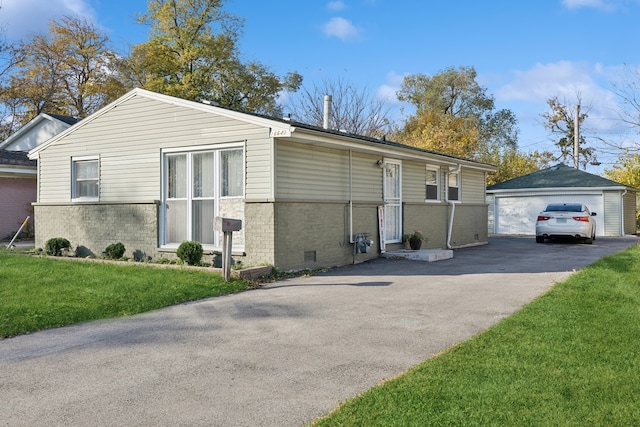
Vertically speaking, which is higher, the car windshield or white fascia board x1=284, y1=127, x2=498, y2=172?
white fascia board x1=284, y1=127, x2=498, y2=172

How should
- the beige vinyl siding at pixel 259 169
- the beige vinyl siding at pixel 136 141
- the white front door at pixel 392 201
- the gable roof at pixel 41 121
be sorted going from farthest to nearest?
the gable roof at pixel 41 121 → the white front door at pixel 392 201 → the beige vinyl siding at pixel 136 141 → the beige vinyl siding at pixel 259 169

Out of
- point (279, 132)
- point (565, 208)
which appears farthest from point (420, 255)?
point (565, 208)

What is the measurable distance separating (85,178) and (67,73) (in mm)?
25720

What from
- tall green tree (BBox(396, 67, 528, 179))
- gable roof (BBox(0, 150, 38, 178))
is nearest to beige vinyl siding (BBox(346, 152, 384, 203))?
gable roof (BBox(0, 150, 38, 178))

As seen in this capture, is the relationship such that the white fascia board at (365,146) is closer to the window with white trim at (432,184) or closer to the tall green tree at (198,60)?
the window with white trim at (432,184)

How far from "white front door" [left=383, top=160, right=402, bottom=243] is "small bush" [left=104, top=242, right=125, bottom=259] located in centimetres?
672

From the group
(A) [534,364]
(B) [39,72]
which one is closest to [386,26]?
(A) [534,364]

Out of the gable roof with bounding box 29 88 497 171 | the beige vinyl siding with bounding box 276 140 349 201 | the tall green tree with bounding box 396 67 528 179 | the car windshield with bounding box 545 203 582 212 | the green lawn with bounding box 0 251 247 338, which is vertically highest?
the tall green tree with bounding box 396 67 528 179

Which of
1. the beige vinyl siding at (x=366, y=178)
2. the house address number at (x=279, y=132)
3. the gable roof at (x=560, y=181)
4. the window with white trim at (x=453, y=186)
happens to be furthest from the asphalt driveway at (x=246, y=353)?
the gable roof at (x=560, y=181)

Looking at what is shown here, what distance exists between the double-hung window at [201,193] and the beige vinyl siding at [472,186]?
9.93 m

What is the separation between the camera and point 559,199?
1016 inches

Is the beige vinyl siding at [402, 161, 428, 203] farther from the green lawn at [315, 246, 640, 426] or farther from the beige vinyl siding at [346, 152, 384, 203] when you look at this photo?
the green lawn at [315, 246, 640, 426]

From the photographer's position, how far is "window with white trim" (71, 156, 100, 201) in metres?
14.0

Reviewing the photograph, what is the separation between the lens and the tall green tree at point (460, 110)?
41594 mm
